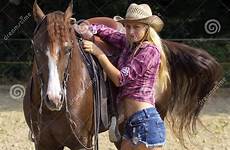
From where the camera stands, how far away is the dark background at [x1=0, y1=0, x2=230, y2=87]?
31.2 feet

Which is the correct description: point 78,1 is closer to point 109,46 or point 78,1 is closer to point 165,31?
point 165,31

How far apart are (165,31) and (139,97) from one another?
699cm

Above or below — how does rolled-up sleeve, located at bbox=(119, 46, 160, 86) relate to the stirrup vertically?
above

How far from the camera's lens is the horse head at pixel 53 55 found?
301 cm

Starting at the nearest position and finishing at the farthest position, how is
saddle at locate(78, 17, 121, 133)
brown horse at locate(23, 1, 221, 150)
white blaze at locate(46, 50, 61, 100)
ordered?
white blaze at locate(46, 50, 61, 100) < brown horse at locate(23, 1, 221, 150) < saddle at locate(78, 17, 121, 133)

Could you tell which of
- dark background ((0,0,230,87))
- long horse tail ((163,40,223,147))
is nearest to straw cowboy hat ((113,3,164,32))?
long horse tail ((163,40,223,147))

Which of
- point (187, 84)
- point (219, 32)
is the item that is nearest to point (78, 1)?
point (219, 32)

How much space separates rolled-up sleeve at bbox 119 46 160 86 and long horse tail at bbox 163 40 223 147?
66.0 inches

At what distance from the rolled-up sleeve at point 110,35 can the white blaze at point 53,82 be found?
0.89 m

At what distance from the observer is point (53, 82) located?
3014 mm

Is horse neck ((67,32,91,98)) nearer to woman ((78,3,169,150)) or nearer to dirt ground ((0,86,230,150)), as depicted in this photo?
woman ((78,3,169,150))

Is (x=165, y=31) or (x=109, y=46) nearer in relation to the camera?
(x=109, y=46)

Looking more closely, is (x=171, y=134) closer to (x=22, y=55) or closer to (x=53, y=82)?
(x=53, y=82)

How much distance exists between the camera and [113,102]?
3803 mm
